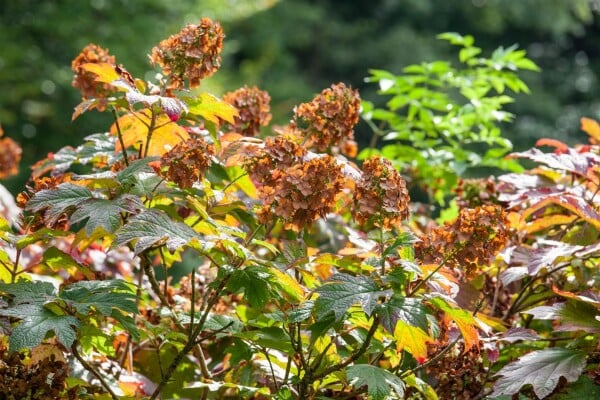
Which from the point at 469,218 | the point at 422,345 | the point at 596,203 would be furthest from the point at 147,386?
the point at 596,203

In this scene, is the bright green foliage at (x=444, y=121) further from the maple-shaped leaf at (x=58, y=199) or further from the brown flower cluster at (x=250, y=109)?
the maple-shaped leaf at (x=58, y=199)

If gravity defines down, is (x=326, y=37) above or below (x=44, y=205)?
below

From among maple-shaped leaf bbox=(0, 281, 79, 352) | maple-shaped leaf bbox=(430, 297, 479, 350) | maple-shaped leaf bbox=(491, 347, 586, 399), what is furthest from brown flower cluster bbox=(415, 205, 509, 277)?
maple-shaped leaf bbox=(0, 281, 79, 352)

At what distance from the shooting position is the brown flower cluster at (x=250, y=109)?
2146 mm

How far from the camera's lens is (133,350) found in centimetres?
216

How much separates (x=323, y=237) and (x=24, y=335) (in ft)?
4.07

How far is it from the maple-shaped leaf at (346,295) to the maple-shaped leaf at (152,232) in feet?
0.81

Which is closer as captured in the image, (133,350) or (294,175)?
(294,175)

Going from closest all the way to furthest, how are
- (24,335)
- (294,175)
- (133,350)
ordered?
(24,335) → (294,175) → (133,350)

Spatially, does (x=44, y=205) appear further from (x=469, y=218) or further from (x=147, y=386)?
(x=469, y=218)

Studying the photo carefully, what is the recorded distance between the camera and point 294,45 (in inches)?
627

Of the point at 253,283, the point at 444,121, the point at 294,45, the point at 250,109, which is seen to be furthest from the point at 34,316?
the point at 294,45

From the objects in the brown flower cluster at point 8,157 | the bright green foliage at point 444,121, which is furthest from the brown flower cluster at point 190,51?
the brown flower cluster at point 8,157

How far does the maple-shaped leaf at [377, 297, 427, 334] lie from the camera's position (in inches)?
56.6
